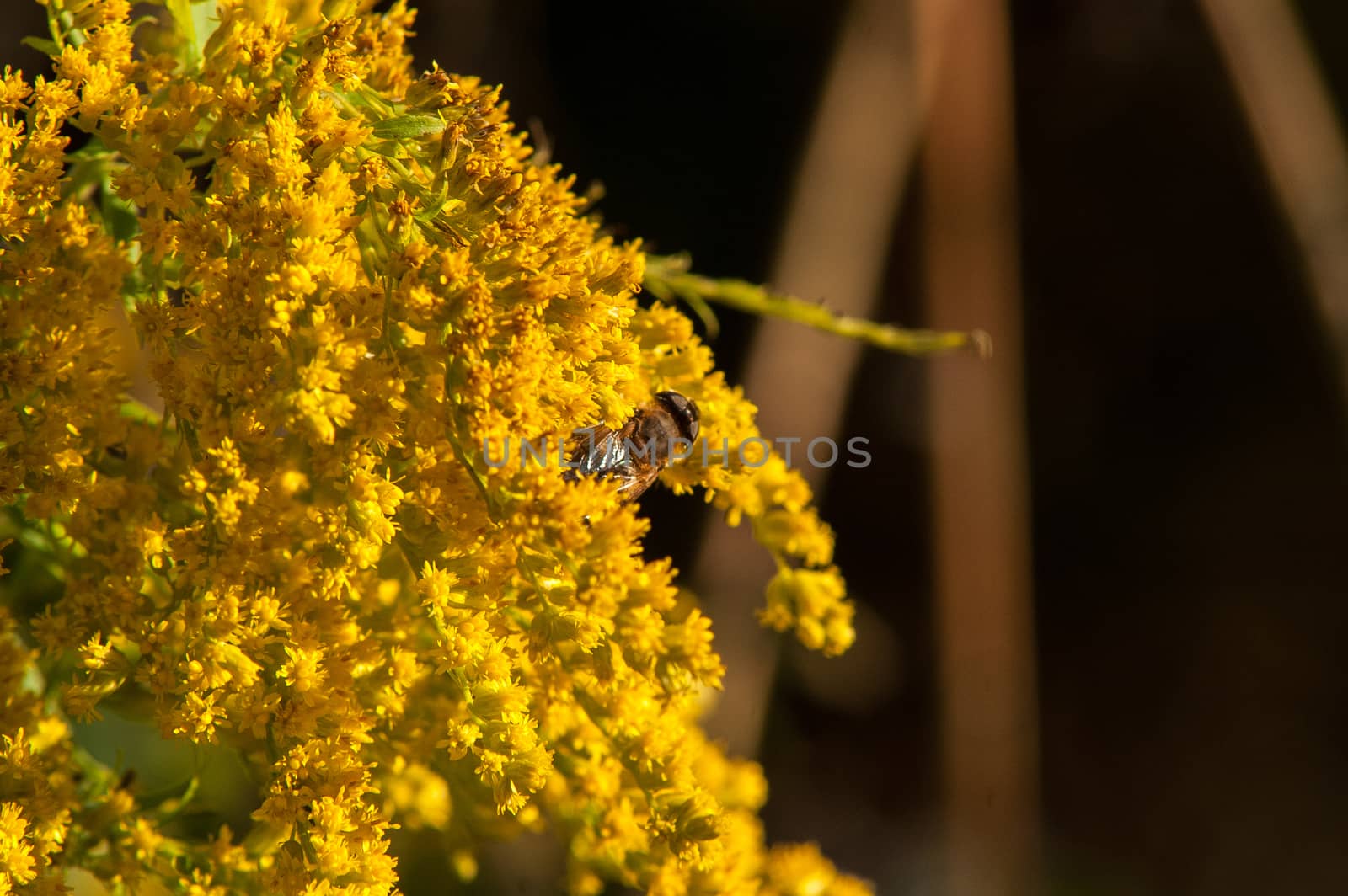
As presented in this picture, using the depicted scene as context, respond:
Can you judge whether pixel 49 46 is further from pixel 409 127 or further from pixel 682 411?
pixel 682 411

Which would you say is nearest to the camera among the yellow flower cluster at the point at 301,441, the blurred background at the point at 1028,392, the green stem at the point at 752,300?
the yellow flower cluster at the point at 301,441

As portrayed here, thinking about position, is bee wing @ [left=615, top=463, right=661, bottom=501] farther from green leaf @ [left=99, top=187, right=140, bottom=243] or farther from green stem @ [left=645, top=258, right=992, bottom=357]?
green leaf @ [left=99, top=187, right=140, bottom=243]

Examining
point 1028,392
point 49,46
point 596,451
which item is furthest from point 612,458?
point 1028,392

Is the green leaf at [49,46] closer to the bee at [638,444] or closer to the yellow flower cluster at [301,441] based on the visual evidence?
the yellow flower cluster at [301,441]

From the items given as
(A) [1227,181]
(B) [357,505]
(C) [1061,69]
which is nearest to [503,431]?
(B) [357,505]

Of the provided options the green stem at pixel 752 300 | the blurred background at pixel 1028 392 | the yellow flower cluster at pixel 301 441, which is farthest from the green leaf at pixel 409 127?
the blurred background at pixel 1028 392

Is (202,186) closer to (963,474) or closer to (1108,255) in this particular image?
(963,474)
